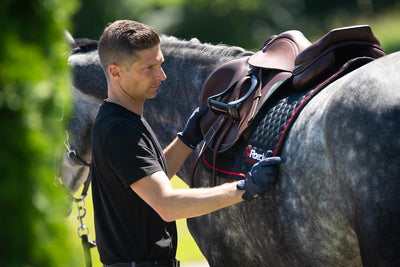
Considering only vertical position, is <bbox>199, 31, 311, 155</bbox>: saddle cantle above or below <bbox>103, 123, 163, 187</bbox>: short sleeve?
above

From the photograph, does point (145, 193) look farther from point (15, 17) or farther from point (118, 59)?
point (15, 17)

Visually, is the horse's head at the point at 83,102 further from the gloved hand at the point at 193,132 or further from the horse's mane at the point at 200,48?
the gloved hand at the point at 193,132

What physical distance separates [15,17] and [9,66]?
0.14m

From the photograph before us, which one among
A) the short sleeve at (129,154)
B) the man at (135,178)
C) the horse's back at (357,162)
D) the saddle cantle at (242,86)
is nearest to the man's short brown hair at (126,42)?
the man at (135,178)

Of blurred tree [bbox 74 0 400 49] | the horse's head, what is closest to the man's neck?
the horse's head

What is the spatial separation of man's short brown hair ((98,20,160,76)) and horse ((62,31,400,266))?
89 centimetres

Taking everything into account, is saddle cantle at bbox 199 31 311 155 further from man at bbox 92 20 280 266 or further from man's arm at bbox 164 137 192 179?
man at bbox 92 20 280 266

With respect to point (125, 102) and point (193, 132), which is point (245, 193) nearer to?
point (125, 102)

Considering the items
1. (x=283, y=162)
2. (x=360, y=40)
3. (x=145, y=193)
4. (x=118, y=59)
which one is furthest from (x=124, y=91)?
(x=360, y=40)

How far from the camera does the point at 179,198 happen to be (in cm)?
269

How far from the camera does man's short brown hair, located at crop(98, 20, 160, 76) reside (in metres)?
2.88

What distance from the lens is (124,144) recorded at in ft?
9.16

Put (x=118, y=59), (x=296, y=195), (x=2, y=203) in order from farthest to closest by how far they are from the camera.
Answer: (x=118, y=59) < (x=296, y=195) < (x=2, y=203)

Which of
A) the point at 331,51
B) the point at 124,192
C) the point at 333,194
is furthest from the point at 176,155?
the point at 333,194
